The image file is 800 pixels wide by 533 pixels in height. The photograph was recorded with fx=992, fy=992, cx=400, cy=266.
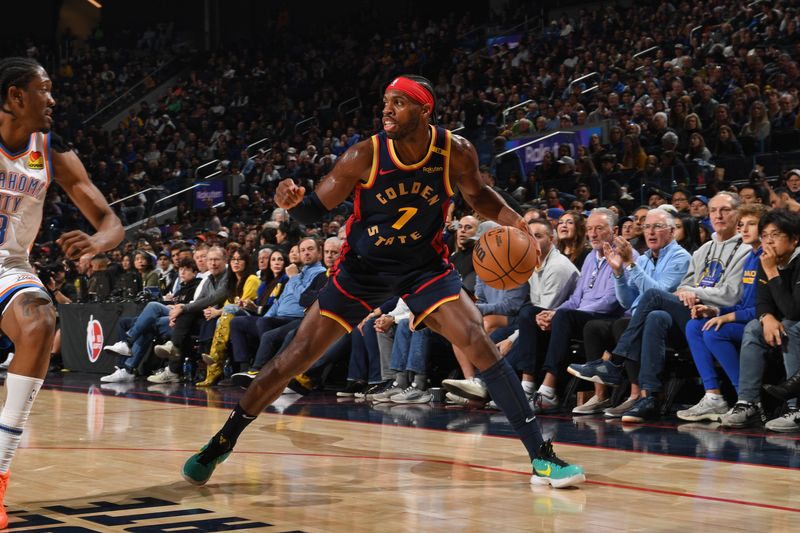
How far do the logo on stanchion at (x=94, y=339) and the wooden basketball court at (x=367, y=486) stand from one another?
5322 millimetres

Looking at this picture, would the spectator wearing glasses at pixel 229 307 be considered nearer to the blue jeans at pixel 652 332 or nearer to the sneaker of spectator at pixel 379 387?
the sneaker of spectator at pixel 379 387

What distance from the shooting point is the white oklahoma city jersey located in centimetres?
390

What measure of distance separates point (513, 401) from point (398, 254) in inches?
33.6

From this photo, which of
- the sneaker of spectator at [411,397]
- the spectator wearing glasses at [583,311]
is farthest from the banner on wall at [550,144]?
the spectator wearing glasses at [583,311]

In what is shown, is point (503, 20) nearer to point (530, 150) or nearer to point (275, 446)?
point (530, 150)

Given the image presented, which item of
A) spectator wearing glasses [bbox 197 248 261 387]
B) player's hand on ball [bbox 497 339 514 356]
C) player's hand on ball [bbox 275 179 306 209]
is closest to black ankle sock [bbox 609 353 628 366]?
player's hand on ball [bbox 497 339 514 356]

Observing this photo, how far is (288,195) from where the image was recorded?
4.40 metres

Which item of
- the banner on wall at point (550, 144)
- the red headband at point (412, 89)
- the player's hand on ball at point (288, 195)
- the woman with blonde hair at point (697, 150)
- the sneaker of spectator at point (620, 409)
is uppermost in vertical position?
the banner on wall at point (550, 144)

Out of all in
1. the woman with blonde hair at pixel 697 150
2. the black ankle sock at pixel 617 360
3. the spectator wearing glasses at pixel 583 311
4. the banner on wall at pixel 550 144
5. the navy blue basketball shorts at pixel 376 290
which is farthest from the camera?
the banner on wall at pixel 550 144

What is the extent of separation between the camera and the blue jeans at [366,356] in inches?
344

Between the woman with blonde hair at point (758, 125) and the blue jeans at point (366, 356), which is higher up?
the woman with blonde hair at point (758, 125)

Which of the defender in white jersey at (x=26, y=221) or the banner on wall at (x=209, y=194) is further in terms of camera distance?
the banner on wall at (x=209, y=194)

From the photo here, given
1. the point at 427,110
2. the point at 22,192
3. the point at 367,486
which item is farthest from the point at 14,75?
the point at 367,486

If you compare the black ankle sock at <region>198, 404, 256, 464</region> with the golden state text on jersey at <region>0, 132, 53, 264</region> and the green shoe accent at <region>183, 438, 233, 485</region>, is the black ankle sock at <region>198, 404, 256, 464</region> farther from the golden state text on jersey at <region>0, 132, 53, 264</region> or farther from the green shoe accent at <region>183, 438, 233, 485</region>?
the golden state text on jersey at <region>0, 132, 53, 264</region>
